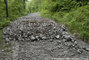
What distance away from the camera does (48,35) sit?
5.32m

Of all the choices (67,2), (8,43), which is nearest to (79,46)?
(8,43)

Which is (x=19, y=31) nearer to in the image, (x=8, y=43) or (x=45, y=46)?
(x=8, y=43)

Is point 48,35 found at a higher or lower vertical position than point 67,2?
lower

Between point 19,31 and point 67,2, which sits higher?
point 67,2

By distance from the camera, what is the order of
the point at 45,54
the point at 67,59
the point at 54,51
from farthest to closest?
the point at 54,51
the point at 45,54
the point at 67,59

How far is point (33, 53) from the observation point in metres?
3.68

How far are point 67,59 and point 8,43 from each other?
3561 mm

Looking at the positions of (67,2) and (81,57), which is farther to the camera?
(67,2)

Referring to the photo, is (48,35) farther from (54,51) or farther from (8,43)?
(8,43)

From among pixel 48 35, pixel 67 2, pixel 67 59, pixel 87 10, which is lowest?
pixel 67 59

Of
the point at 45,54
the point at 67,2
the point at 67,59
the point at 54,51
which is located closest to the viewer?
the point at 67,59

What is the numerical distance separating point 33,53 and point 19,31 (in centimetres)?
265

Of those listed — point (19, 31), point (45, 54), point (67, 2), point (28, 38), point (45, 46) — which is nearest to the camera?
point (45, 54)

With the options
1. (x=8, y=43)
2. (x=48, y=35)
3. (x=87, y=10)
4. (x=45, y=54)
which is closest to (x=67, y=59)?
(x=45, y=54)
